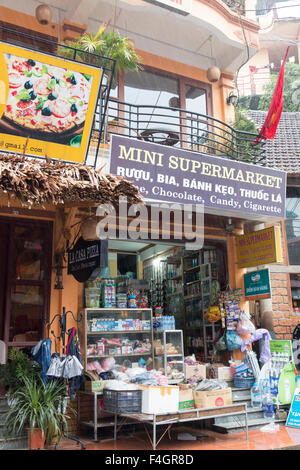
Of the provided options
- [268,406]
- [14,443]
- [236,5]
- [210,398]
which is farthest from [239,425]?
[236,5]

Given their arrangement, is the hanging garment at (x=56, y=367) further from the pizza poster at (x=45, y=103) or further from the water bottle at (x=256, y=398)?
the water bottle at (x=256, y=398)

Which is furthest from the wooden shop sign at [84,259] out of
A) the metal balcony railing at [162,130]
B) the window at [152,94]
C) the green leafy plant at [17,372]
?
the window at [152,94]

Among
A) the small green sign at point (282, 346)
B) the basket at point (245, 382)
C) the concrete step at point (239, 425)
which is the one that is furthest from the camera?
the small green sign at point (282, 346)

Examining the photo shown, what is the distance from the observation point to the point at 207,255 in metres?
11.0

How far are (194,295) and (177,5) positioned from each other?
6.63 metres

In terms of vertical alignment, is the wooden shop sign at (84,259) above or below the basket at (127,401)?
above

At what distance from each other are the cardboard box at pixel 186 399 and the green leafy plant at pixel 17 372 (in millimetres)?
2309

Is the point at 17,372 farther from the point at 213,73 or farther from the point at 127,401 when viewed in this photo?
the point at 213,73

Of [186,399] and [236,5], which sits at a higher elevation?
[236,5]

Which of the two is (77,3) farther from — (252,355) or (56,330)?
(252,355)

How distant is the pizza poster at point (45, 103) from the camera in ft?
21.4

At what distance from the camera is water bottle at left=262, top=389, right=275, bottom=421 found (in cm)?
858

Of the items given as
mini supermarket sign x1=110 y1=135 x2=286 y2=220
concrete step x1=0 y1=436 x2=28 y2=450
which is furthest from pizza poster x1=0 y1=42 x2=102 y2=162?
concrete step x1=0 y1=436 x2=28 y2=450

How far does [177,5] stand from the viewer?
31.8 feet
